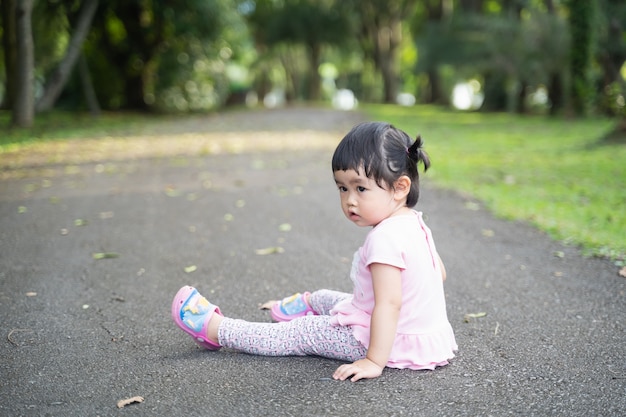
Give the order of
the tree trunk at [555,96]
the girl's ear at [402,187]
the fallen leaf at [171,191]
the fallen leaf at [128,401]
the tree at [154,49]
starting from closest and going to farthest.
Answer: the fallen leaf at [128,401] < the girl's ear at [402,187] < the fallen leaf at [171,191] < the tree at [154,49] < the tree trunk at [555,96]

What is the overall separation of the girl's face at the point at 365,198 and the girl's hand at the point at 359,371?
0.61 m

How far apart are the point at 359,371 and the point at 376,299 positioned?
12.6 inches

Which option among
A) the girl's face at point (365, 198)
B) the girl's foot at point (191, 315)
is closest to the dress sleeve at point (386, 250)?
the girl's face at point (365, 198)

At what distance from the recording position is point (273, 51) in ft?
114

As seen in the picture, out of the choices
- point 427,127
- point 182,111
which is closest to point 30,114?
point 182,111

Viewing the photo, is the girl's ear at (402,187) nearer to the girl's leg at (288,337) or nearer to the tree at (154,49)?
the girl's leg at (288,337)

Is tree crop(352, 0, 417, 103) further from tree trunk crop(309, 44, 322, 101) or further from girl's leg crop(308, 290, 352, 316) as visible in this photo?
girl's leg crop(308, 290, 352, 316)

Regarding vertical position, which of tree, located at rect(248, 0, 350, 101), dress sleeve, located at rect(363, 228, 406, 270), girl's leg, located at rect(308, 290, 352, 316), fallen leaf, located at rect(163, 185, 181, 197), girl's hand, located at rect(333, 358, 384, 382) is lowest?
fallen leaf, located at rect(163, 185, 181, 197)

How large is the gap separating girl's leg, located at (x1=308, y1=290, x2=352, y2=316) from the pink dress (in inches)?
12.5

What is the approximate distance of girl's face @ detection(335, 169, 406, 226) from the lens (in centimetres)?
290

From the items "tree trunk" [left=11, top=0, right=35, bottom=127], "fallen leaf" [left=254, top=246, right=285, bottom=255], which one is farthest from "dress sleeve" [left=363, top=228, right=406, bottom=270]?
"tree trunk" [left=11, top=0, right=35, bottom=127]

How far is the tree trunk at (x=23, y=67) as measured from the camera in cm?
1320

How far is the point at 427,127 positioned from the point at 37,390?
15419mm

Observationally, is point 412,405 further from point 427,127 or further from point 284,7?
point 284,7
